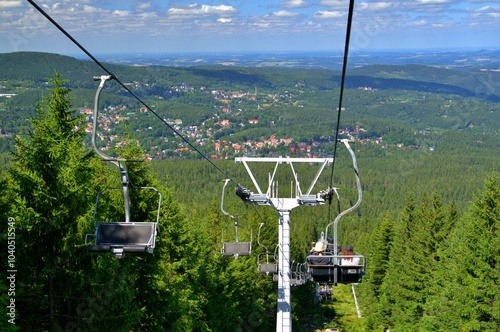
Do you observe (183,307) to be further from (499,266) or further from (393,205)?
(393,205)

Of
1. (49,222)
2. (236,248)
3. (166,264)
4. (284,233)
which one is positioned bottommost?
(166,264)

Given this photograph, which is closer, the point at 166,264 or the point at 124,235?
the point at 124,235

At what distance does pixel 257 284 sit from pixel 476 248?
566 inches

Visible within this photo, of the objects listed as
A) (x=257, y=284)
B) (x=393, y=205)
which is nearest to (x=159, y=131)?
(x=393, y=205)

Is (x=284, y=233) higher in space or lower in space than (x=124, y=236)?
lower

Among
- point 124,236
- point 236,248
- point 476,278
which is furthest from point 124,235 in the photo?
point 476,278

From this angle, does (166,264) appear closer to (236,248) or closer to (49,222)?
(236,248)

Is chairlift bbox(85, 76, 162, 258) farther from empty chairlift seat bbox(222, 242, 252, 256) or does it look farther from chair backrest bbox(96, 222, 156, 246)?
empty chairlift seat bbox(222, 242, 252, 256)

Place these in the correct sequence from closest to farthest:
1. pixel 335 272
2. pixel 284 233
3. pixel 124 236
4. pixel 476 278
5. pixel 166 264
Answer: pixel 124 236 < pixel 335 272 < pixel 284 233 < pixel 166 264 < pixel 476 278

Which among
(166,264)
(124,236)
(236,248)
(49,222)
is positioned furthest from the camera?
(236,248)

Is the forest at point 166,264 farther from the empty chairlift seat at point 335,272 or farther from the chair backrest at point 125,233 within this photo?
the empty chairlift seat at point 335,272

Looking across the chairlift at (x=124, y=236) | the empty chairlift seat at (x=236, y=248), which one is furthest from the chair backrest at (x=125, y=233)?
the empty chairlift seat at (x=236, y=248)

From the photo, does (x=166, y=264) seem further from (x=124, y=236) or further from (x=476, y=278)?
(x=476, y=278)

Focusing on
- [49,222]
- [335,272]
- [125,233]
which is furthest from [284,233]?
[125,233]
